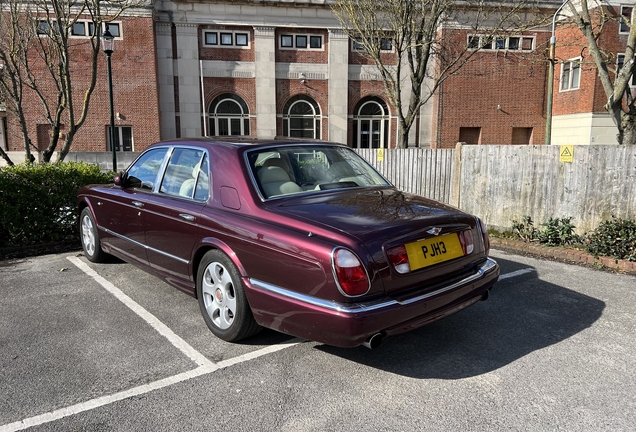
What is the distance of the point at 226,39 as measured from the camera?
2453 centimetres

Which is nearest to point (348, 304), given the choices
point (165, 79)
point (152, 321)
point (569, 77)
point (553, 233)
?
point (152, 321)

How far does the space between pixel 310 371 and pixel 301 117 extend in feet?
77.3

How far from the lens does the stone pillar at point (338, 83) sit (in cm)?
2488

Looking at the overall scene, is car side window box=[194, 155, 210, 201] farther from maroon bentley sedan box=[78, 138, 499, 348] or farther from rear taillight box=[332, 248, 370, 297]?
rear taillight box=[332, 248, 370, 297]

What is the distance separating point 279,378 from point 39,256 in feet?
17.5

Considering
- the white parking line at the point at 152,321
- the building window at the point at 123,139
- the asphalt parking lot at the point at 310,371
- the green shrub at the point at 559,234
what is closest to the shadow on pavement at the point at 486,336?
the asphalt parking lot at the point at 310,371

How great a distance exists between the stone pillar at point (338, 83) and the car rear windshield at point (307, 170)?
823 inches

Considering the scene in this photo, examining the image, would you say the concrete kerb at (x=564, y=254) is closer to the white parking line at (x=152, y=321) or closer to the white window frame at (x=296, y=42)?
the white parking line at (x=152, y=321)

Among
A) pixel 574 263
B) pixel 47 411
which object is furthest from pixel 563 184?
pixel 47 411

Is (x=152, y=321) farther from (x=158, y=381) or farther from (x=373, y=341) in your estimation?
(x=373, y=341)

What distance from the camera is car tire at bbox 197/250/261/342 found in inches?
133

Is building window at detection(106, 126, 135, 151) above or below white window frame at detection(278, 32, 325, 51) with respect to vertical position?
below

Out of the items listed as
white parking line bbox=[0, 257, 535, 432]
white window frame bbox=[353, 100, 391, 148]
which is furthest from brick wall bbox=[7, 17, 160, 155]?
white parking line bbox=[0, 257, 535, 432]

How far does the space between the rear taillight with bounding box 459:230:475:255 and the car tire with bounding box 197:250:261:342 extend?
1691 mm
